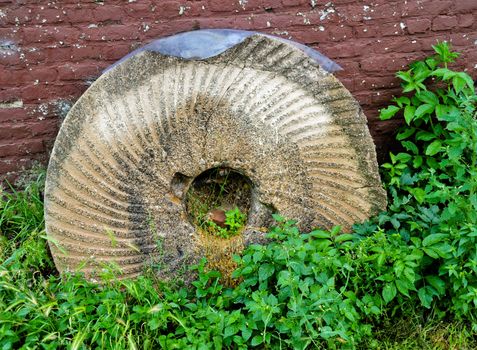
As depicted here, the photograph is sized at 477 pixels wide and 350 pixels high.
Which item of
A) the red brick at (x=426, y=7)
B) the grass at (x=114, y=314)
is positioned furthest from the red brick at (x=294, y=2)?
the grass at (x=114, y=314)

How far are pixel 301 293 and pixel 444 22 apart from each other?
179 centimetres

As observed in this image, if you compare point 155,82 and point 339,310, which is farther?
point 155,82

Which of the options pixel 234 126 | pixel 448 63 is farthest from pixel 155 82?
pixel 448 63

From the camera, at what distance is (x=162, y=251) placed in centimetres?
287

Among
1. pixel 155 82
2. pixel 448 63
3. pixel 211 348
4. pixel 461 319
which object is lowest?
pixel 461 319

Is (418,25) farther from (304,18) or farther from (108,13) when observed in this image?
(108,13)

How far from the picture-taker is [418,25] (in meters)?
3.35

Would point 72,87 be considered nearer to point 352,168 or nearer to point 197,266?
point 197,266

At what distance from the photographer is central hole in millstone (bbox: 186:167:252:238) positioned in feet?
9.78

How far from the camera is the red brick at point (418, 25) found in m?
3.33

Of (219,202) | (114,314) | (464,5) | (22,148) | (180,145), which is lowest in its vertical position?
(114,314)

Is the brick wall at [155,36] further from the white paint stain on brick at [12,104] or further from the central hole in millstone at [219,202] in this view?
the central hole in millstone at [219,202]

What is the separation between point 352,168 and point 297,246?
57 cm

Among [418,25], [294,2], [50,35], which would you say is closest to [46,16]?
[50,35]
